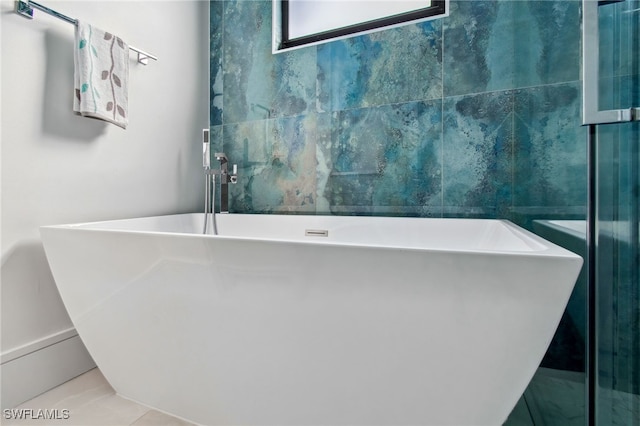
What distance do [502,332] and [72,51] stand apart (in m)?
1.92

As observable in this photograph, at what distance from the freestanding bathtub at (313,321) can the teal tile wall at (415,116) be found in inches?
20.2

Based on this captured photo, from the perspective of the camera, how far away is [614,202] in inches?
24.0

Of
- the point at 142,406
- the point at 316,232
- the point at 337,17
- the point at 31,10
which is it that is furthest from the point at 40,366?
the point at 337,17

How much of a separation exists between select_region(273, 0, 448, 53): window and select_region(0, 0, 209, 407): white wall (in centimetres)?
64

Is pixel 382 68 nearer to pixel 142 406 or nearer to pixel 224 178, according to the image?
pixel 224 178

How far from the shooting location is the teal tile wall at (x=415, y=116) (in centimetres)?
142

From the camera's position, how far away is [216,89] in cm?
223

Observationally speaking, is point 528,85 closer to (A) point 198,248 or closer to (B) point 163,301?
(A) point 198,248

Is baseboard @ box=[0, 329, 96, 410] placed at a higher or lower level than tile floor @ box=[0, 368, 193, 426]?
higher

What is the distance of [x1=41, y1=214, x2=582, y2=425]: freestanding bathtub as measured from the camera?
66 cm

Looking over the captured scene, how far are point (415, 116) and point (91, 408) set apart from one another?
1857mm

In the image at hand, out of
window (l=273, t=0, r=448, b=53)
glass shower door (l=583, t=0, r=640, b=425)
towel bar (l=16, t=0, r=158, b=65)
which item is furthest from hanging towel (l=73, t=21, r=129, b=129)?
glass shower door (l=583, t=0, r=640, b=425)

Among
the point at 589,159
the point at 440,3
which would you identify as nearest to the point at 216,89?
the point at 440,3

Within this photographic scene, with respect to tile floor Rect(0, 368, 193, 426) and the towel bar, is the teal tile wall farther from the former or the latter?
tile floor Rect(0, 368, 193, 426)
